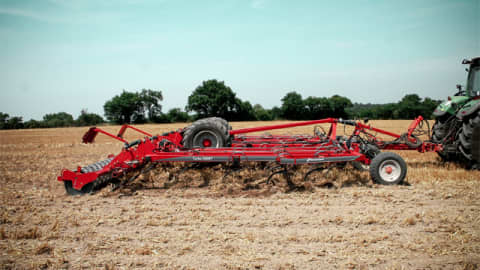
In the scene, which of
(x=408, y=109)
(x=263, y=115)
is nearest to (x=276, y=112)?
(x=263, y=115)

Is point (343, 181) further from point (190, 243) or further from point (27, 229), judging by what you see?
point (27, 229)

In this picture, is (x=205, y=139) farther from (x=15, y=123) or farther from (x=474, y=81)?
(x=15, y=123)

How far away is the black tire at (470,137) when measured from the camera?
5921 mm

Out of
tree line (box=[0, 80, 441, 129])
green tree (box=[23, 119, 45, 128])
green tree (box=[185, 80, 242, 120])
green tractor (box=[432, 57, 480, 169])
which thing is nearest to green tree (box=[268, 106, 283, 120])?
tree line (box=[0, 80, 441, 129])

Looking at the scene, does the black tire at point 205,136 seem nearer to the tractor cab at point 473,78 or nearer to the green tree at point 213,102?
the tractor cab at point 473,78

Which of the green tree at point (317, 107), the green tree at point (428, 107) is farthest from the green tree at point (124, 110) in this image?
the green tree at point (428, 107)

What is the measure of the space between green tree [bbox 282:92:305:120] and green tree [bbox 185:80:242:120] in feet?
27.2

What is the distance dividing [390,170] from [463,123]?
236cm

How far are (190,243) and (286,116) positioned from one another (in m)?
51.4

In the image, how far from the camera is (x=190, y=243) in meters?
3.29

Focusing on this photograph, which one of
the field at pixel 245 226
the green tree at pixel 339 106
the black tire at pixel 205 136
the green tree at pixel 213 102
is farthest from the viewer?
the green tree at pixel 213 102

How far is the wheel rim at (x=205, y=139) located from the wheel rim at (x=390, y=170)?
3251mm

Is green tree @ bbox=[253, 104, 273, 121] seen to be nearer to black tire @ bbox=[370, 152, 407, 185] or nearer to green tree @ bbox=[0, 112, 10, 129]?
green tree @ bbox=[0, 112, 10, 129]

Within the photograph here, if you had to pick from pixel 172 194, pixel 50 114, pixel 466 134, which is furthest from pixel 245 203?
pixel 50 114
